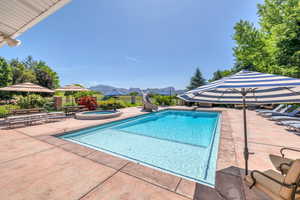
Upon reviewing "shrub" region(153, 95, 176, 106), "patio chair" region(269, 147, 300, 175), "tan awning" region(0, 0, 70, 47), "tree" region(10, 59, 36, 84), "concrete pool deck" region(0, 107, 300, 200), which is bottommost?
"concrete pool deck" region(0, 107, 300, 200)

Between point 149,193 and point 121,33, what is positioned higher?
point 121,33

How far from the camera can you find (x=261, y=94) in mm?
3123

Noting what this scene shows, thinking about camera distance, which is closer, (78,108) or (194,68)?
(78,108)

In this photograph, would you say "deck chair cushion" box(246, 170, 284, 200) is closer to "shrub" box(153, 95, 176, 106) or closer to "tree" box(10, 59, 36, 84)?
"shrub" box(153, 95, 176, 106)

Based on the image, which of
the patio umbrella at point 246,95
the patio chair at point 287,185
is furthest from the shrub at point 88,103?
the patio chair at point 287,185

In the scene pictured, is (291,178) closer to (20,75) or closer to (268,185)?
(268,185)

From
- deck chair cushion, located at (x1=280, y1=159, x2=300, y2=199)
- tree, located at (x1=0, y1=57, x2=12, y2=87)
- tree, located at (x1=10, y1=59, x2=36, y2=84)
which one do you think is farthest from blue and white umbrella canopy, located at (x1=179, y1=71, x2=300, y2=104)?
tree, located at (x1=0, y1=57, x2=12, y2=87)

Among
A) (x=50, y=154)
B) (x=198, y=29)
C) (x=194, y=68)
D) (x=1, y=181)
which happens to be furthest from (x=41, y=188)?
(x=194, y=68)

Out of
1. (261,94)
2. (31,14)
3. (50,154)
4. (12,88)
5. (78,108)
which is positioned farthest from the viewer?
(78,108)

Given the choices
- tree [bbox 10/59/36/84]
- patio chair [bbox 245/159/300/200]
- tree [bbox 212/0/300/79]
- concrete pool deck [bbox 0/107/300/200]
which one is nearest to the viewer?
patio chair [bbox 245/159/300/200]

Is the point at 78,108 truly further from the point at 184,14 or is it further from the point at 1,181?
the point at 184,14

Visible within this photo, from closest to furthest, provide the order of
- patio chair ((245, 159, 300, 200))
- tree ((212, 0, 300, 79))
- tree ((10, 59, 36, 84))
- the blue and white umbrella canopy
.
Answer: patio chair ((245, 159, 300, 200))
the blue and white umbrella canopy
tree ((212, 0, 300, 79))
tree ((10, 59, 36, 84))

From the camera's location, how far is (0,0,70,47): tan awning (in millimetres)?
2344

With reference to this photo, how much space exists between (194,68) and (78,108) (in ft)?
83.6
